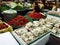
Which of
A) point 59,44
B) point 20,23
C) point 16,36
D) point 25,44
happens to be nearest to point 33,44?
point 25,44

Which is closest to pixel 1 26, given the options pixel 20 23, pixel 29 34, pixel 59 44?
pixel 20 23

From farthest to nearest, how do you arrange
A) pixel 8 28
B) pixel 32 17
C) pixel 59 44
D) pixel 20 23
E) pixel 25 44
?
1. pixel 32 17
2. pixel 20 23
3. pixel 8 28
4. pixel 59 44
5. pixel 25 44

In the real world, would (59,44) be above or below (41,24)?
below

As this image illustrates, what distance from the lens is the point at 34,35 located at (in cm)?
118

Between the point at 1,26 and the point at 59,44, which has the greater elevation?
the point at 1,26

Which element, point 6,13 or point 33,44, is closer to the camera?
point 33,44

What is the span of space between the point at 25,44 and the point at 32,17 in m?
0.95

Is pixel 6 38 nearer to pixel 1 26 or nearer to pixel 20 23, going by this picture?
pixel 1 26

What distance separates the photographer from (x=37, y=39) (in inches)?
43.5

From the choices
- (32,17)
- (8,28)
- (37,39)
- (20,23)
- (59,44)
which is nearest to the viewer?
(37,39)

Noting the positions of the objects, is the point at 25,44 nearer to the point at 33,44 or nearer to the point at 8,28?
the point at 33,44

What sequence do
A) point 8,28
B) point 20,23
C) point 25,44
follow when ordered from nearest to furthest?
point 25,44, point 8,28, point 20,23

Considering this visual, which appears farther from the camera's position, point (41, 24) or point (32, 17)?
point (32, 17)

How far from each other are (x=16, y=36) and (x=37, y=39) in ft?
0.66
